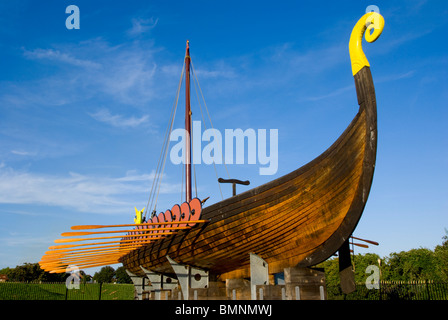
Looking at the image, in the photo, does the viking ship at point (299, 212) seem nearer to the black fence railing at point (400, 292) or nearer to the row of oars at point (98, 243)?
the row of oars at point (98, 243)

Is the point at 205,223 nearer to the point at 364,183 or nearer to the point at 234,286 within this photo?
the point at 234,286

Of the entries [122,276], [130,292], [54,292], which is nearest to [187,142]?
[54,292]

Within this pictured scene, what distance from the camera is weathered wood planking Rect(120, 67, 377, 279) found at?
713cm

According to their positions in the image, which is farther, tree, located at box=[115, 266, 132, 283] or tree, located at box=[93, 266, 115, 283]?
tree, located at box=[93, 266, 115, 283]

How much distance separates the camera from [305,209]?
803cm

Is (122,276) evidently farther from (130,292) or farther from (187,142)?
(187,142)

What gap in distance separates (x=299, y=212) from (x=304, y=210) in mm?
134

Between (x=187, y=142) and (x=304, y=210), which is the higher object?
(x=187, y=142)

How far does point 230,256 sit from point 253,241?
4.63ft

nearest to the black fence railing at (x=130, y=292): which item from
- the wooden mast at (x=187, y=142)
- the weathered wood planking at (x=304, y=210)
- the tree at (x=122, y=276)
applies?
the wooden mast at (x=187, y=142)

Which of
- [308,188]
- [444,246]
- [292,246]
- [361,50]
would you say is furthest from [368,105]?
[444,246]

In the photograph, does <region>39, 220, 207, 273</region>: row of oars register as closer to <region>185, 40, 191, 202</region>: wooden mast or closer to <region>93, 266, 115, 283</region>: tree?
<region>185, 40, 191, 202</region>: wooden mast

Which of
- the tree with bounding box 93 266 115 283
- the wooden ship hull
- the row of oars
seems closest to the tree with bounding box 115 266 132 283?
the tree with bounding box 93 266 115 283

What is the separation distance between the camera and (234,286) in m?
10.6
